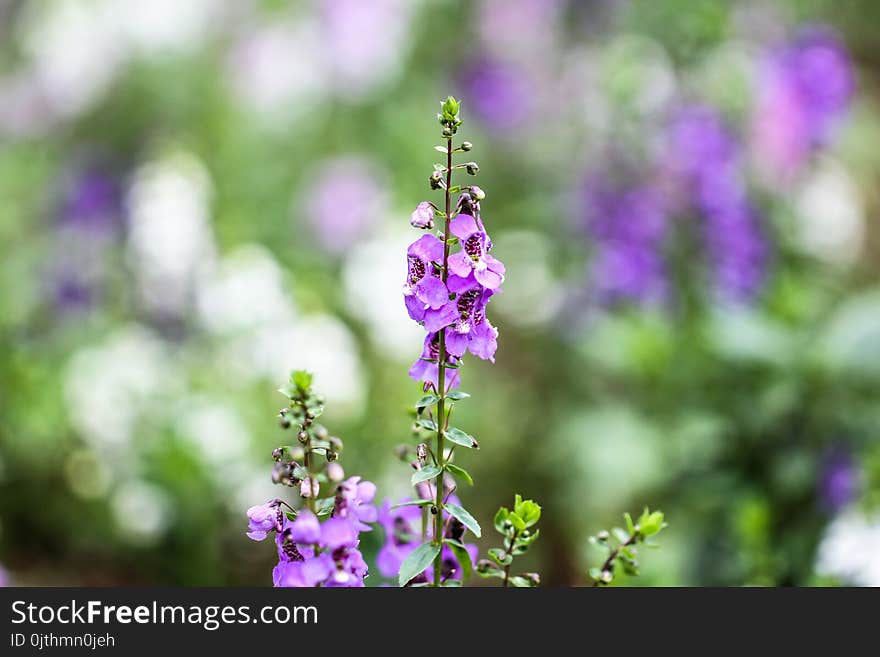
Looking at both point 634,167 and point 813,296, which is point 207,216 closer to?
point 634,167

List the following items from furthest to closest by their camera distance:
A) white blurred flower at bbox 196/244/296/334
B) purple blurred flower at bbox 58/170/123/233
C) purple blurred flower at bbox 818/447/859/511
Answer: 1. purple blurred flower at bbox 58/170/123/233
2. white blurred flower at bbox 196/244/296/334
3. purple blurred flower at bbox 818/447/859/511

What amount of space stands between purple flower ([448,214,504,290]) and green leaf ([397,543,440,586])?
34 cm

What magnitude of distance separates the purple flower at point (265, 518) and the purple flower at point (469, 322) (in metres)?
0.28

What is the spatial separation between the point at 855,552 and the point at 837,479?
1.73 feet

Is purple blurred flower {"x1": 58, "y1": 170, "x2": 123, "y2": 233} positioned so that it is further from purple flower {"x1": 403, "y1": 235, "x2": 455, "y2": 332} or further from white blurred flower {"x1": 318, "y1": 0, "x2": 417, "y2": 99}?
purple flower {"x1": 403, "y1": 235, "x2": 455, "y2": 332}

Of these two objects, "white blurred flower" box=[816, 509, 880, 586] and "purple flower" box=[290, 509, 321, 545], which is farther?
"white blurred flower" box=[816, 509, 880, 586]

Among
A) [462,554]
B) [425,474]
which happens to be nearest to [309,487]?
[425,474]

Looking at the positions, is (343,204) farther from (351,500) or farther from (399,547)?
(351,500)

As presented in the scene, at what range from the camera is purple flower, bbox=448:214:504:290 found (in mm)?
1117

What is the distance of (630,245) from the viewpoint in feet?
10.0

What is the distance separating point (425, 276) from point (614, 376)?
90.7 inches

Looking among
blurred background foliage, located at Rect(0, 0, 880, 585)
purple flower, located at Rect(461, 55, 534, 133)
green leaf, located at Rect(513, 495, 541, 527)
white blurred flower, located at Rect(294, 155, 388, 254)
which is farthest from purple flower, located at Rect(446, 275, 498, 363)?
purple flower, located at Rect(461, 55, 534, 133)

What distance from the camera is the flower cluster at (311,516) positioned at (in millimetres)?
1028

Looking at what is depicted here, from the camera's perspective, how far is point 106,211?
13.0 ft
